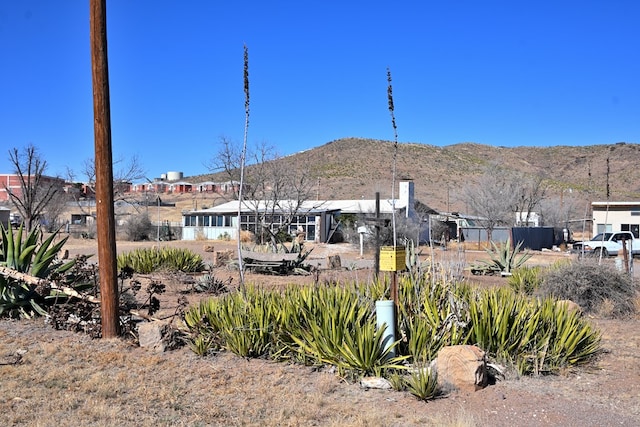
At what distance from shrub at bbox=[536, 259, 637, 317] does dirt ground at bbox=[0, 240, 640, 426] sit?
362 cm

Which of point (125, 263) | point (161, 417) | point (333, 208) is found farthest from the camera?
point (333, 208)

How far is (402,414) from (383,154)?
9663 centimetres

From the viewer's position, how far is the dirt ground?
5285 mm

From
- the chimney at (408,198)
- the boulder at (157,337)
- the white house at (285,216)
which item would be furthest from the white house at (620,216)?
the boulder at (157,337)

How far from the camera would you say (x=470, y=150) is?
113 meters

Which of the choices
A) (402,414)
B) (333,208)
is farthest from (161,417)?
(333,208)

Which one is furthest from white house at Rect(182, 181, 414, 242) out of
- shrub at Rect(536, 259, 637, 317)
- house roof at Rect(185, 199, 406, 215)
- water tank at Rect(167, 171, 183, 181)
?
water tank at Rect(167, 171, 183, 181)

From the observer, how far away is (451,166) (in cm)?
9719

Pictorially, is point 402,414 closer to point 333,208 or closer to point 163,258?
point 163,258

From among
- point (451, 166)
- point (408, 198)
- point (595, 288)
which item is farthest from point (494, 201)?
point (451, 166)

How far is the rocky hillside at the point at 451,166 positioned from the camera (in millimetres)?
80000

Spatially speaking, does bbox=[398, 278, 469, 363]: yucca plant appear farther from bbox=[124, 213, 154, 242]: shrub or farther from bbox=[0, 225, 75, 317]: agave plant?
bbox=[124, 213, 154, 242]: shrub

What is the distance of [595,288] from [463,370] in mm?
6446

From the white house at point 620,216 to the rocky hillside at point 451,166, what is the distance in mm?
30011
